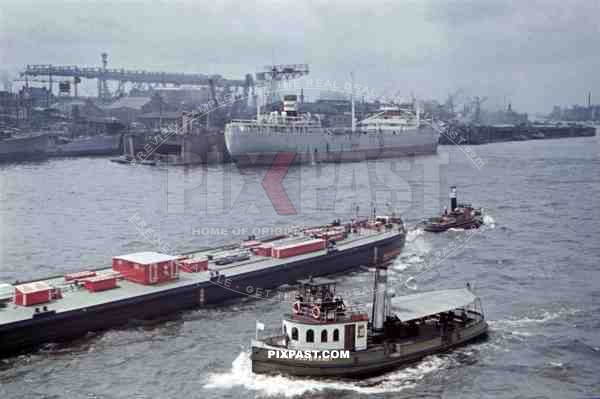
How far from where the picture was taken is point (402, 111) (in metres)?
99.9

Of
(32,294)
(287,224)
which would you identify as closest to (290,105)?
(287,224)

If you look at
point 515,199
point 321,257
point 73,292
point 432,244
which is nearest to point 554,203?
point 515,199

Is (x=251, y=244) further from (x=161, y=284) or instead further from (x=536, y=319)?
(x=536, y=319)

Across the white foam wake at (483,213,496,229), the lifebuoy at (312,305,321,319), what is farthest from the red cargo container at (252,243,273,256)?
the white foam wake at (483,213,496,229)

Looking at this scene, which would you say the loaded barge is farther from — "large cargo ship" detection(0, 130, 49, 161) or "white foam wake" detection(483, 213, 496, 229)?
"large cargo ship" detection(0, 130, 49, 161)

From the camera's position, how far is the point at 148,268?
23.6 m

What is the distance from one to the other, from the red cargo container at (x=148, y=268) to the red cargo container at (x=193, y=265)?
705 millimetres

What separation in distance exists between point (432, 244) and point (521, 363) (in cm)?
1610

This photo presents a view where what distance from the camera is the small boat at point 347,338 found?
17688 mm

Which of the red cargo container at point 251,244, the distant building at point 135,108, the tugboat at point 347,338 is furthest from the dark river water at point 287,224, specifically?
the distant building at point 135,108

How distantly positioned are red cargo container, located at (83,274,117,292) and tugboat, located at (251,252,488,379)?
6.98m

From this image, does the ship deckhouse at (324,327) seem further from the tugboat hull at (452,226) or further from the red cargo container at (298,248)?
the tugboat hull at (452,226)

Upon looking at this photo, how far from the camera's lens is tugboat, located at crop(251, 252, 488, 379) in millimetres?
17688

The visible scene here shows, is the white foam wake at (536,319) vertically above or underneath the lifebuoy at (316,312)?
underneath
